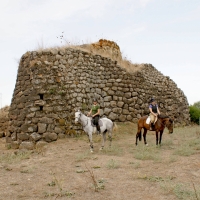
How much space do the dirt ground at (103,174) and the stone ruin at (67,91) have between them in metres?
1.65

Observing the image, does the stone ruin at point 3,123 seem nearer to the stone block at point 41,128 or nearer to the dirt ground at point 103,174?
the stone block at point 41,128

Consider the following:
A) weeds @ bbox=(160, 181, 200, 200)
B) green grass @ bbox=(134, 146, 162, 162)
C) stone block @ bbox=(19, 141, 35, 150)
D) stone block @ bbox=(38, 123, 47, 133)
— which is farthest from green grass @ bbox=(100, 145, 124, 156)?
weeds @ bbox=(160, 181, 200, 200)

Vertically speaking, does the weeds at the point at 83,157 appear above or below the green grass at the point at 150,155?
below

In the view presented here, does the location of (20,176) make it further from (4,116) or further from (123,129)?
(4,116)

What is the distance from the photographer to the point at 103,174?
6812 millimetres

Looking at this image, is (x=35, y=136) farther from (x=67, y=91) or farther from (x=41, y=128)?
(x=67, y=91)

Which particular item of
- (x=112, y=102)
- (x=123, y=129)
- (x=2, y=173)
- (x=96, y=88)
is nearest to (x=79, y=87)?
(x=96, y=88)

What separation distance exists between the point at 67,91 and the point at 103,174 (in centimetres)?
696

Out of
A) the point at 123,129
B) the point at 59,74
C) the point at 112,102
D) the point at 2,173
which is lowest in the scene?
the point at 2,173

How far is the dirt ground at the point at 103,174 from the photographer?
5422mm

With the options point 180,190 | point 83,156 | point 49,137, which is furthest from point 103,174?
point 49,137

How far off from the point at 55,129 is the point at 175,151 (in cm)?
545

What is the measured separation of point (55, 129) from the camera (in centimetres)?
1223

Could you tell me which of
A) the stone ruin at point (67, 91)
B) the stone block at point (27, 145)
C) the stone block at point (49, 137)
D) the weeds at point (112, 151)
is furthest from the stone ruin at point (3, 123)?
the weeds at point (112, 151)
